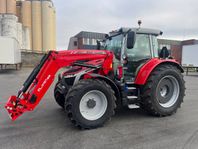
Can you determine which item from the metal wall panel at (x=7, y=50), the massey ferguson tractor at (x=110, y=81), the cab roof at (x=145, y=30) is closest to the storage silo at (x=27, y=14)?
Result: the metal wall panel at (x=7, y=50)

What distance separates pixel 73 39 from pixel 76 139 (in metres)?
34.2

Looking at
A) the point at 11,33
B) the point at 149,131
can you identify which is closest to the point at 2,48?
the point at 11,33

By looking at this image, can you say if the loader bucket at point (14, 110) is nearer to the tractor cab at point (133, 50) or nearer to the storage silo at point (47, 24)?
the tractor cab at point (133, 50)

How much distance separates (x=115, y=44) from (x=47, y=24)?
2982cm

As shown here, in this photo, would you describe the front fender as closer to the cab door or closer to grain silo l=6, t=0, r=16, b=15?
the cab door

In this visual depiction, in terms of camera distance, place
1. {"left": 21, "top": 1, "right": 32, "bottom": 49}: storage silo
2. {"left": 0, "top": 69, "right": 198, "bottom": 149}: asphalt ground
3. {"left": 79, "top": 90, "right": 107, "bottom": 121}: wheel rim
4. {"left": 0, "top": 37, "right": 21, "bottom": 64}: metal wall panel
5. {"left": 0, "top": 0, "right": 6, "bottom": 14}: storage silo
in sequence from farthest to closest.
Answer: {"left": 21, "top": 1, "right": 32, "bottom": 49}: storage silo, {"left": 0, "top": 0, "right": 6, "bottom": 14}: storage silo, {"left": 0, "top": 37, "right": 21, "bottom": 64}: metal wall panel, {"left": 79, "top": 90, "right": 107, "bottom": 121}: wheel rim, {"left": 0, "top": 69, "right": 198, "bottom": 149}: asphalt ground

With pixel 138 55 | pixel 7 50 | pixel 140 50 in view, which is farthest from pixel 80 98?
pixel 7 50

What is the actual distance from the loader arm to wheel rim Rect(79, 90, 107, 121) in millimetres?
656

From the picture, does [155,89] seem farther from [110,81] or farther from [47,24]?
[47,24]

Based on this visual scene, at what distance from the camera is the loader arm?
12.4 ft

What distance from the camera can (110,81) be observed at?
171 inches

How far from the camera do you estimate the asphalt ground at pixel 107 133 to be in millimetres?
3355

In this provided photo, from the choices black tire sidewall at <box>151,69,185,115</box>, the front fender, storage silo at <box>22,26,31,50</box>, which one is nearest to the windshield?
the front fender

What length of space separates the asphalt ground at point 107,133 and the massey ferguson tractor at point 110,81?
304 millimetres
